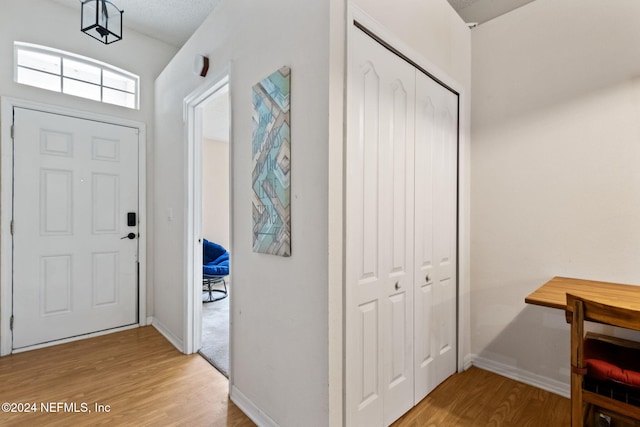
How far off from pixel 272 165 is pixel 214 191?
4296 mm

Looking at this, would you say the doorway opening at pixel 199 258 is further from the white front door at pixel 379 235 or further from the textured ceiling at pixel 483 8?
the textured ceiling at pixel 483 8

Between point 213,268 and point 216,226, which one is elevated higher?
point 216,226

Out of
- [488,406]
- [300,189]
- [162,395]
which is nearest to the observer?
[300,189]

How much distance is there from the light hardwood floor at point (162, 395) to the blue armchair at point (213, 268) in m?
1.57

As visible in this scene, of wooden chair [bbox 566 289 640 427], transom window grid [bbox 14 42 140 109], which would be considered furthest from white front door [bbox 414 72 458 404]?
transom window grid [bbox 14 42 140 109]

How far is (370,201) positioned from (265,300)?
2.63 feet

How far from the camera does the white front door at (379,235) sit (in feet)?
4.81

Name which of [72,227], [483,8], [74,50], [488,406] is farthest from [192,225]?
[483,8]

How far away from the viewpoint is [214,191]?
5.61 metres

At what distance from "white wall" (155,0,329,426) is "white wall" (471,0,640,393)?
1.56 metres

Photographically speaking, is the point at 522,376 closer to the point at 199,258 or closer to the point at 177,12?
the point at 199,258

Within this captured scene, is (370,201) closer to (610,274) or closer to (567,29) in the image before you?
(610,274)

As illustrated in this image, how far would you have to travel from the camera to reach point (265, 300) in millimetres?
1726

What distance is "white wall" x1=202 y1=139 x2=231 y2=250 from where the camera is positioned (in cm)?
546
